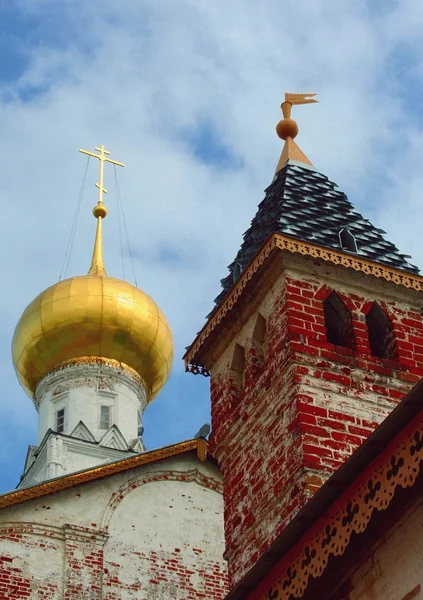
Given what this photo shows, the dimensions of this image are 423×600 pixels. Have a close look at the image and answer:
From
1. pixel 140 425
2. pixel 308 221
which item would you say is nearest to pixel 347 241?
pixel 308 221

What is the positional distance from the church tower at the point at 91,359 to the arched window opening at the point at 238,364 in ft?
32.7

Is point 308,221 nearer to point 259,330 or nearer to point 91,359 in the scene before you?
point 259,330

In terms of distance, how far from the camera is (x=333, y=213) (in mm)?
9547

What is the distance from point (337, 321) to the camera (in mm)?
8625

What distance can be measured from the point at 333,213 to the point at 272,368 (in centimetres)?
198

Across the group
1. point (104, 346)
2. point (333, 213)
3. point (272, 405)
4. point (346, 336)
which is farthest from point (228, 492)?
point (104, 346)

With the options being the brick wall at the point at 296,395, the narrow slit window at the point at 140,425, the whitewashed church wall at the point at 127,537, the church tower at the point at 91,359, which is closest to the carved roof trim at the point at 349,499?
the brick wall at the point at 296,395

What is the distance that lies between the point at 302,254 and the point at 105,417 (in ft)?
37.0

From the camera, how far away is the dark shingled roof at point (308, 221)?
895 centimetres

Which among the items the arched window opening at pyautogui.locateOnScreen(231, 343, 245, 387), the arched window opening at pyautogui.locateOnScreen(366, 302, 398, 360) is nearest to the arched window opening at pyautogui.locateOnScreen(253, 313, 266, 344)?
the arched window opening at pyautogui.locateOnScreen(231, 343, 245, 387)

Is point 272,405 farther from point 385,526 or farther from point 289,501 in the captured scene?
point 385,526

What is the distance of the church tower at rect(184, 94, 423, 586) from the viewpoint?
24.8 ft

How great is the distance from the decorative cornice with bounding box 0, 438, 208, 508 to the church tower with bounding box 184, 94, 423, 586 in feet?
9.47

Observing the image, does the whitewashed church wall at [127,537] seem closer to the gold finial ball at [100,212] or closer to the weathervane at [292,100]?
the weathervane at [292,100]
